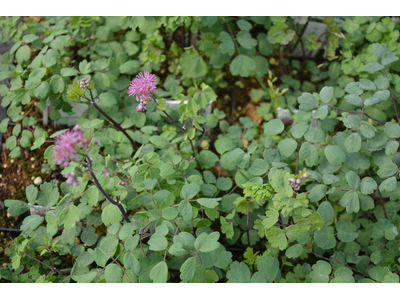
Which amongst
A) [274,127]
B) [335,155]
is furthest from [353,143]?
[274,127]

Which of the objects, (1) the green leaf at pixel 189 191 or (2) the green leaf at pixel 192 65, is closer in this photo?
(1) the green leaf at pixel 189 191

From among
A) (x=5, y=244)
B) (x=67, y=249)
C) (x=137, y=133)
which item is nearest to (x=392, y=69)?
(x=137, y=133)

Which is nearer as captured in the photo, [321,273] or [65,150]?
[65,150]

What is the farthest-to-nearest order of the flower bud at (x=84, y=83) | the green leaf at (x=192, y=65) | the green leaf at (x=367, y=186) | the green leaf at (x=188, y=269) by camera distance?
the green leaf at (x=192, y=65) < the green leaf at (x=367, y=186) < the flower bud at (x=84, y=83) < the green leaf at (x=188, y=269)

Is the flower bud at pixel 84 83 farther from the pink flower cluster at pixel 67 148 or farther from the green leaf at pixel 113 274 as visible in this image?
the green leaf at pixel 113 274

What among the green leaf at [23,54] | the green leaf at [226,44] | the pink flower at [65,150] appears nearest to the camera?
the pink flower at [65,150]

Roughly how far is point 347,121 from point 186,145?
2.54 ft

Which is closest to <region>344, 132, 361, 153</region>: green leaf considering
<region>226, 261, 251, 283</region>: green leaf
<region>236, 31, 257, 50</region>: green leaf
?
<region>226, 261, 251, 283</region>: green leaf

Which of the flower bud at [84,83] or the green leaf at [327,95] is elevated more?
the flower bud at [84,83]

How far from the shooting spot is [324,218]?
143 centimetres

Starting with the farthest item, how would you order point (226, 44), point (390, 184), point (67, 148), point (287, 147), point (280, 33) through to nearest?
1. point (280, 33)
2. point (226, 44)
3. point (287, 147)
4. point (390, 184)
5. point (67, 148)

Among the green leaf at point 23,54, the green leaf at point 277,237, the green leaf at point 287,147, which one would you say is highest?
the green leaf at point 23,54

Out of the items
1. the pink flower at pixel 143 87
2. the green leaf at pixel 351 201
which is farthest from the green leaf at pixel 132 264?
the green leaf at pixel 351 201

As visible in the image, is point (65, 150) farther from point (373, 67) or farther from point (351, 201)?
point (373, 67)
